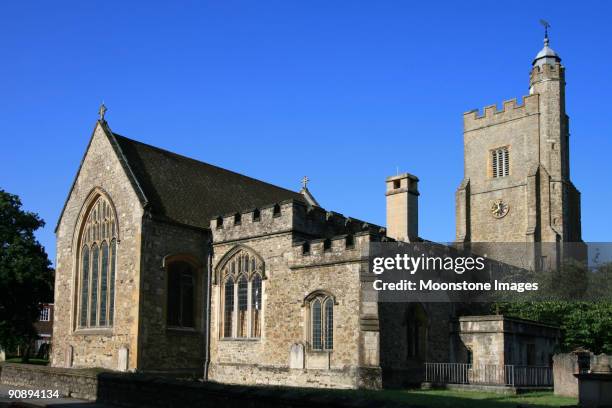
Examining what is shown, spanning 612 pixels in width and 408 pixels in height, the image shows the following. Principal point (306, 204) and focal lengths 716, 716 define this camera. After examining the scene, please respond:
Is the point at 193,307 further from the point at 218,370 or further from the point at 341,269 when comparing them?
the point at 341,269

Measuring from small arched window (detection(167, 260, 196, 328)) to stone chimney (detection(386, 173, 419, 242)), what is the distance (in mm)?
10078

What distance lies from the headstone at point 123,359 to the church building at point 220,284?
7 centimetres

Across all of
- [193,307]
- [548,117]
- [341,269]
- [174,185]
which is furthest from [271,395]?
[548,117]

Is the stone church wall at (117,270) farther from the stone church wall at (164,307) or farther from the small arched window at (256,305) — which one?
the small arched window at (256,305)

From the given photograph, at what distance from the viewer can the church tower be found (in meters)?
58.1

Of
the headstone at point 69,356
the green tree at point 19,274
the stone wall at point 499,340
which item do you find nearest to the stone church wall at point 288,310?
the stone wall at point 499,340

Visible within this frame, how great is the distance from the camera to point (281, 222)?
27156 millimetres

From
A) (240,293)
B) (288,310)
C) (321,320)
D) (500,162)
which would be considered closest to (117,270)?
(240,293)

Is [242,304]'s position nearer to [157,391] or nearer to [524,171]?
[157,391]

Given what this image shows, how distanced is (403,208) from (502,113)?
107 ft

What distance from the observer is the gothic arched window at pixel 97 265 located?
2947cm

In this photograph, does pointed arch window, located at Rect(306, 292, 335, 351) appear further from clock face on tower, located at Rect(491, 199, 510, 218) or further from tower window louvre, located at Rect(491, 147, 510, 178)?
tower window louvre, located at Rect(491, 147, 510, 178)

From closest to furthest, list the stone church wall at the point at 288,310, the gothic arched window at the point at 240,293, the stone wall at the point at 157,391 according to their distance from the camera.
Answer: the stone wall at the point at 157,391 → the stone church wall at the point at 288,310 → the gothic arched window at the point at 240,293

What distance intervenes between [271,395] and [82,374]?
9.00 m
